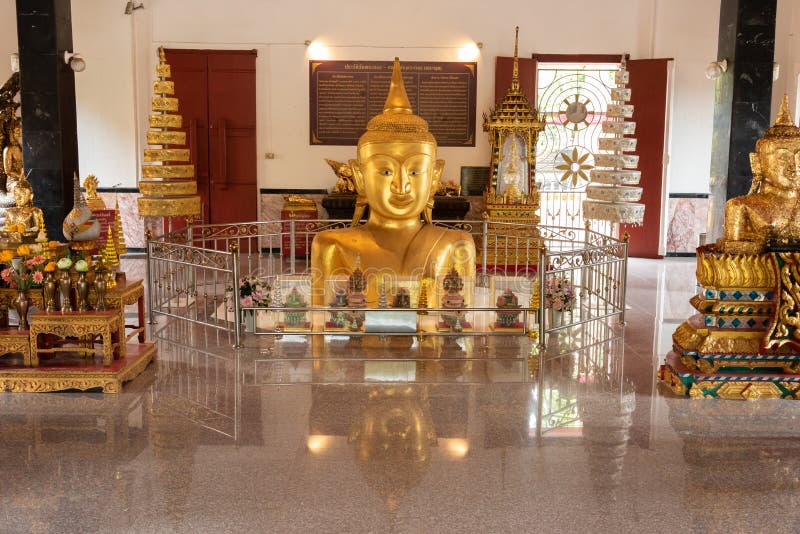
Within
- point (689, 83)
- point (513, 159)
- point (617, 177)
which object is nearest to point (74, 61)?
point (513, 159)

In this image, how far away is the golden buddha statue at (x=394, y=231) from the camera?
8.01m

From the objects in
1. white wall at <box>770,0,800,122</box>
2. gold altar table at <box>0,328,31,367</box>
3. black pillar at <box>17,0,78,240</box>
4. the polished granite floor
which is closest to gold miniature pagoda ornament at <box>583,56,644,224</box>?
white wall at <box>770,0,800,122</box>

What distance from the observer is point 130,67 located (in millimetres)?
13102

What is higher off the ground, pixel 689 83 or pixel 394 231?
pixel 689 83

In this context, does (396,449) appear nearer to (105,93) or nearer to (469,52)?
(469,52)

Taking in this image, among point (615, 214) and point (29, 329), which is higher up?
point (615, 214)

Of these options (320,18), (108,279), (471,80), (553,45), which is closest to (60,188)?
(108,279)

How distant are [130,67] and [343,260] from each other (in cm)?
695

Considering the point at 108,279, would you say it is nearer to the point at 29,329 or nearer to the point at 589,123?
the point at 29,329

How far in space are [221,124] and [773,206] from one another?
9203 millimetres

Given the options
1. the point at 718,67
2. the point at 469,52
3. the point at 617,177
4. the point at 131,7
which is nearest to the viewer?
the point at 718,67

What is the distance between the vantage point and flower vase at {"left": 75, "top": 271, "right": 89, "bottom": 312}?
6.43 m

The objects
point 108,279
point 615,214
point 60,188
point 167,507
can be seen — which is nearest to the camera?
point 167,507

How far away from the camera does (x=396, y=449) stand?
507 centimetres
